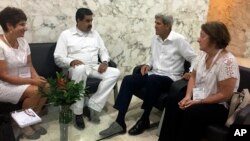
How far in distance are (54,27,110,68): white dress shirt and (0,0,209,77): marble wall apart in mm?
339

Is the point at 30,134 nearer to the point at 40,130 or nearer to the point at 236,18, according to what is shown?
the point at 40,130

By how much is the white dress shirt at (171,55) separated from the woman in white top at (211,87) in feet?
1.68

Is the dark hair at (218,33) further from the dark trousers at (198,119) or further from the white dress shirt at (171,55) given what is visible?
the white dress shirt at (171,55)

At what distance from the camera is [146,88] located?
2.97 metres

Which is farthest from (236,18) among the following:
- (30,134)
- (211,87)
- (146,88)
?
(30,134)

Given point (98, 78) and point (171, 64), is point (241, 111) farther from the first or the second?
point (98, 78)

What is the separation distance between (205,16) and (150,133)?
2827 millimetres

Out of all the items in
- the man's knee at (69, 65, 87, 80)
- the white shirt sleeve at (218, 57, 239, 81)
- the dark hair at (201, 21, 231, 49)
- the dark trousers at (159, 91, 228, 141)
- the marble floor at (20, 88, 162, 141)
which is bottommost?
the marble floor at (20, 88, 162, 141)

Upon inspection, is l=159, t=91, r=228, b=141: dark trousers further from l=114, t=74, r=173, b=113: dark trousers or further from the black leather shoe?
the black leather shoe

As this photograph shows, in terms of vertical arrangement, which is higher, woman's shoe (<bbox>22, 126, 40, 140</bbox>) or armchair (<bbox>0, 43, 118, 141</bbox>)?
armchair (<bbox>0, 43, 118, 141</bbox>)

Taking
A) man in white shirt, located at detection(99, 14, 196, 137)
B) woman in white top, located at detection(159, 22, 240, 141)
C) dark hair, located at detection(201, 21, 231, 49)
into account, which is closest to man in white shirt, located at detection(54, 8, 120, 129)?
man in white shirt, located at detection(99, 14, 196, 137)

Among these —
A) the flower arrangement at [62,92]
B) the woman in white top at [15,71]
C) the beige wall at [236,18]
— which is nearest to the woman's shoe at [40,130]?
the woman in white top at [15,71]

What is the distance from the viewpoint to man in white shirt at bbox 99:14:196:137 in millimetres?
2947

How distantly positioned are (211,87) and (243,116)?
14.4 inches
